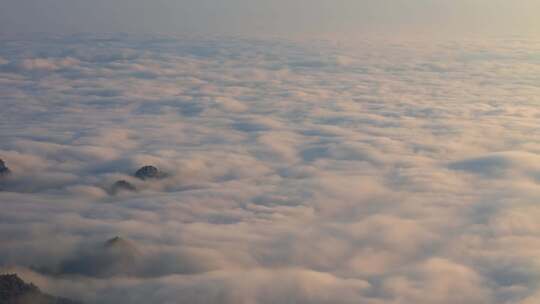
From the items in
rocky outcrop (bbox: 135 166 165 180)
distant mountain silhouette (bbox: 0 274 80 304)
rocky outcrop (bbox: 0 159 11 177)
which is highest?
rocky outcrop (bbox: 135 166 165 180)

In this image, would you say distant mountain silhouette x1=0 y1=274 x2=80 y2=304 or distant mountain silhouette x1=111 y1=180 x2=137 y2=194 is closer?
distant mountain silhouette x1=0 y1=274 x2=80 y2=304

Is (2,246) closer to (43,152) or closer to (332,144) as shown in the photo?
(43,152)

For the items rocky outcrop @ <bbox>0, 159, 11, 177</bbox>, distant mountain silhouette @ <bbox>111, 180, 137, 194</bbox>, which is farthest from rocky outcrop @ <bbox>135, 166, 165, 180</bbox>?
rocky outcrop @ <bbox>0, 159, 11, 177</bbox>

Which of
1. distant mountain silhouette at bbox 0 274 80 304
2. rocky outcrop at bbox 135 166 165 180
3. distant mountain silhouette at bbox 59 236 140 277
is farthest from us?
rocky outcrop at bbox 135 166 165 180

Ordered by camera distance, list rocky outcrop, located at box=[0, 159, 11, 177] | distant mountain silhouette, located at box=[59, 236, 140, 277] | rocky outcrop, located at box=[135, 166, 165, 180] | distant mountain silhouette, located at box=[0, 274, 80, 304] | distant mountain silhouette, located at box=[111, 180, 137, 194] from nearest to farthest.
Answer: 1. distant mountain silhouette, located at box=[0, 274, 80, 304]
2. distant mountain silhouette, located at box=[59, 236, 140, 277]
3. distant mountain silhouette, located at box=[111, 180, 137, 194]
4. rocky outcrop, located at box=[0, 159, 11, 177]
5. rocky outcrop, located at box=[135, 166, 165, 180]

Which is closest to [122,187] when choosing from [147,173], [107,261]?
[147,173]

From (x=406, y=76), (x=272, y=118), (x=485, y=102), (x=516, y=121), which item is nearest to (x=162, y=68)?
(x=406, y=76)

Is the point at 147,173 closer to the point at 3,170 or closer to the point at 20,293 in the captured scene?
the point at 3,170

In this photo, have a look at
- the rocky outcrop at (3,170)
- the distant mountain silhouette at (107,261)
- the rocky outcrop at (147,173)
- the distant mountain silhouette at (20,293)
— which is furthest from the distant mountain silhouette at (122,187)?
the distant mountain silhouette at (20,293)

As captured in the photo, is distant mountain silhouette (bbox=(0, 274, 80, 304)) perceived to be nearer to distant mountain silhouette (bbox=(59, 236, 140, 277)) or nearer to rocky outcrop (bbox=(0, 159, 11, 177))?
distant mountain silhouette (bbox=(59, 236, 140, 277))

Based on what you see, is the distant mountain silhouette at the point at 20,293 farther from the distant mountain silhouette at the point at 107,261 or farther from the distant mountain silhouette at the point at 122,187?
the distant mountain silhouette at the point at 122,187
